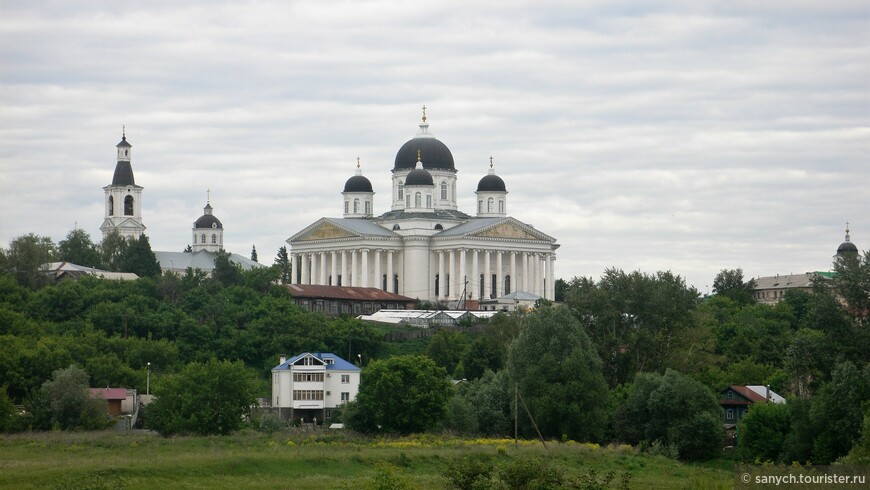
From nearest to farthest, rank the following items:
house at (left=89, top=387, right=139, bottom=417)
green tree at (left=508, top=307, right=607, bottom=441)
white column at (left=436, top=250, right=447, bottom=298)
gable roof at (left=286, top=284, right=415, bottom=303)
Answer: green tree at (left=508, top=307, right=607, bottom=441), house at (left=89, top=387, right=139, bottom=417), gable roof at (left=286, top=284, right=415, bottom=303), white column at (left=436, top=250, right=447, bottom=298)

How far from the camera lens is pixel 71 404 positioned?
61062mm

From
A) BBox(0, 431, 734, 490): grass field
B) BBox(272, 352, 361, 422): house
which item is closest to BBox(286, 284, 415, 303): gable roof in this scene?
BBox(272, 352, 361, 422): house

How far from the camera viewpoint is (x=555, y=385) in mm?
59406

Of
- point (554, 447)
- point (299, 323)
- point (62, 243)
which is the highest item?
point (62, 243)

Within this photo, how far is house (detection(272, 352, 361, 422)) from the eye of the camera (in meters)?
72.3

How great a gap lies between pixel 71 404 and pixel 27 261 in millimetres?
39787

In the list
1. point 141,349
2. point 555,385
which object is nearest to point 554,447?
point 555,385

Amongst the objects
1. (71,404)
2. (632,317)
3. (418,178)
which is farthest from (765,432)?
(418,178)

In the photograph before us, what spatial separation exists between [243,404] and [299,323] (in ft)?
77.6

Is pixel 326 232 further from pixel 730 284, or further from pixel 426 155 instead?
pixel 730 284

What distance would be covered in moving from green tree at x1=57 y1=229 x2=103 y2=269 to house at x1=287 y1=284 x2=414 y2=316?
57.0 ft

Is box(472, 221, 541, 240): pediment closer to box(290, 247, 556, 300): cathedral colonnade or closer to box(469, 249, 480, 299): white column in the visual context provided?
box(290, 247, 556, 300): cathedral colonnade

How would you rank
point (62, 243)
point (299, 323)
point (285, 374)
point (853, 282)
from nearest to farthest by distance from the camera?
point (853, 282)
point (285, 374)
point (299, 323)
point (62, 243)

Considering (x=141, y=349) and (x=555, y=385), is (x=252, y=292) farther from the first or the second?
(x=555, y=385)
